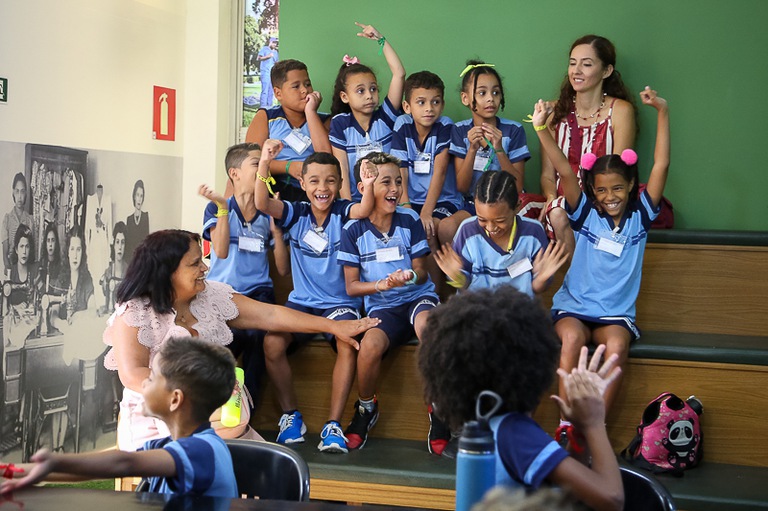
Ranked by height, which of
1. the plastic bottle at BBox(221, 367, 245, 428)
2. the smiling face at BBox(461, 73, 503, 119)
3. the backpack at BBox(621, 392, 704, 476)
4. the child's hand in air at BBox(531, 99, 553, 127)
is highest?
the smiling face at BBox(461, 73, 503, 119)

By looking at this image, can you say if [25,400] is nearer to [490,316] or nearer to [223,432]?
[223,432]

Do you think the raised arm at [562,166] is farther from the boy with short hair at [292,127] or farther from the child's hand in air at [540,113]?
the boy with short hair at [292,127]

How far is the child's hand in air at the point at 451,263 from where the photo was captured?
3598mm

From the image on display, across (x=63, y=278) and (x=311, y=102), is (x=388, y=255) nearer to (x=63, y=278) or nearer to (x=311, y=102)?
(x=311, y=102)

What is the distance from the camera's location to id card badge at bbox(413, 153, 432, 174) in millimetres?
4406

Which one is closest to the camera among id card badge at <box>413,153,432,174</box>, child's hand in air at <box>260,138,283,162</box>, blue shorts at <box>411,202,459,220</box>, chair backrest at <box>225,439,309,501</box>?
chair backrest at <box>225,439,309,501</box>

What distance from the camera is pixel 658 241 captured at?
13.4 feet

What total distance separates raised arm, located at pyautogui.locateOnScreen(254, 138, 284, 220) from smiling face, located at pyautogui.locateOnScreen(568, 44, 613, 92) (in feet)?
5.09

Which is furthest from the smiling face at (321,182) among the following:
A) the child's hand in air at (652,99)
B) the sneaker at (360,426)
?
the child's hand in air at (652,99)

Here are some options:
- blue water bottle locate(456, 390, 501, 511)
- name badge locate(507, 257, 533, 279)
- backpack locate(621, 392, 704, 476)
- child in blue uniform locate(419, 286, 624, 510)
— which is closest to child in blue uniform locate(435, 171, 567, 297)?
name badge locate(507, 257, 533, 279)

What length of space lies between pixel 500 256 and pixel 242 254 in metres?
1.20

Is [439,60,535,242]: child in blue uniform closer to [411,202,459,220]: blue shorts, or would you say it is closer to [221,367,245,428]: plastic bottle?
[411,202,459,220]: blue shorts

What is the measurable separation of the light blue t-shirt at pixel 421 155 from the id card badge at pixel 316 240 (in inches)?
27.1

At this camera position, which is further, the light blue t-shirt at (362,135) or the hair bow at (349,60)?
the hair bow at (349,60)
